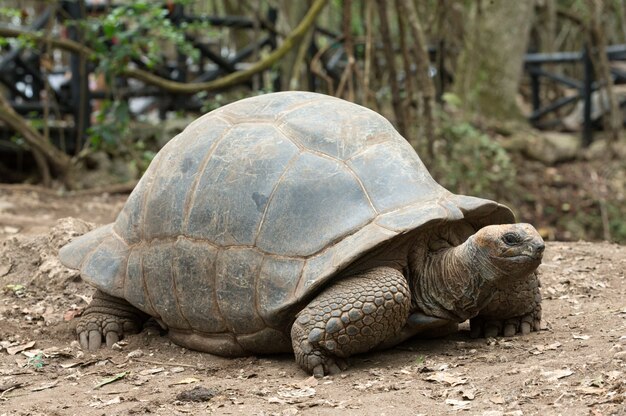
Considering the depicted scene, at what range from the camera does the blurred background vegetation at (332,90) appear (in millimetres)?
8555

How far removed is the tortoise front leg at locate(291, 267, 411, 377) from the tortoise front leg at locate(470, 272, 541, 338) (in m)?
0.54

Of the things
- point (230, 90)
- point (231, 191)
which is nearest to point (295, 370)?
point (231, 191)

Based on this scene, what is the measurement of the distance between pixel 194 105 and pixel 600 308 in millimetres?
8339

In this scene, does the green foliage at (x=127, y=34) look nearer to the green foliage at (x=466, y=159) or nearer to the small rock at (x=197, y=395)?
the green foliage at (x=466, y=159)

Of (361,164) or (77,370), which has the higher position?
(361,164)

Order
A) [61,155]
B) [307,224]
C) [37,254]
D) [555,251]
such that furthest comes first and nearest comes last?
[61,155] → [555,251] → [37,254] → [307,224]

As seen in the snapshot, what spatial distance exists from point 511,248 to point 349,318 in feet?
2.30

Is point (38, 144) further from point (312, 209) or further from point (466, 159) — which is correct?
point (312, 209)

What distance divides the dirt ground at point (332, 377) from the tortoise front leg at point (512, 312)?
7 cm

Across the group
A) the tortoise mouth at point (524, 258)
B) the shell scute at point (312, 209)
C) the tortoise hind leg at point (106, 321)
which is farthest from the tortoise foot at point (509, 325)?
the tortoise hind leg at point (106, 321)

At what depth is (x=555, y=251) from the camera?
604 centimetres

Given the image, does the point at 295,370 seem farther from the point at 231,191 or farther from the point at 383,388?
the point at 231,191

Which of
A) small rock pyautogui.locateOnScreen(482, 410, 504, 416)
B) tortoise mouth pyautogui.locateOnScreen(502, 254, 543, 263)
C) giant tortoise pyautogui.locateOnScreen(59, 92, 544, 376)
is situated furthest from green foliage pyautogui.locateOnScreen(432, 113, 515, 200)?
small rock pyautogui.locateOnScreen(482, 410, 504, 416)

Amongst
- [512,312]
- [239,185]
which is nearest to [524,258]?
[512,312]
